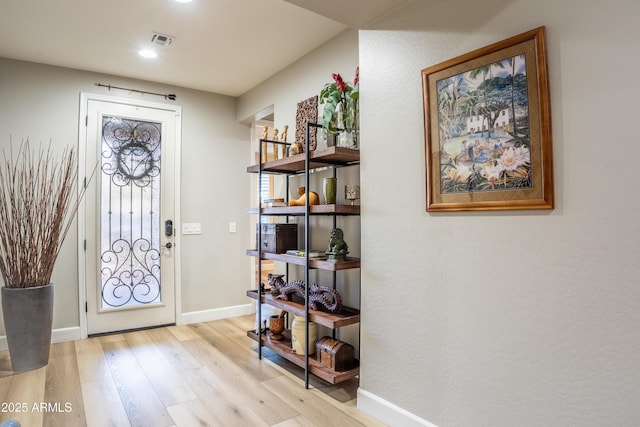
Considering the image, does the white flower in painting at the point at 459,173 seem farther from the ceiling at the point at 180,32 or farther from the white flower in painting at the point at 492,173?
the ceiling at the point at 180,32

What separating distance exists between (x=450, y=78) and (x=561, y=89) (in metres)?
0.51

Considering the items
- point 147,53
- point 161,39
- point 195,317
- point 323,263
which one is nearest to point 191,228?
point 195,317

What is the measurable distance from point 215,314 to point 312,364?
6.81 ft

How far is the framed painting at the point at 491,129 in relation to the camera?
→ 1.49m

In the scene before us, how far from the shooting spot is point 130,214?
3.84 meters

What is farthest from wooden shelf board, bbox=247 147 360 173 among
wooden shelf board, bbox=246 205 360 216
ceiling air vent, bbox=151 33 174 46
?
ceiling air vent, bbox=151 33 174 46

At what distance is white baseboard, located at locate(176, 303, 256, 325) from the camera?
4121 mm

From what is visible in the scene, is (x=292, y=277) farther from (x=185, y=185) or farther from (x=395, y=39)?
(x=395, y=39)

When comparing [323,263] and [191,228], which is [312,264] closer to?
[323,263]

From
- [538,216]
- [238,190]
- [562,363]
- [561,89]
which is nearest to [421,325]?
[562,363]

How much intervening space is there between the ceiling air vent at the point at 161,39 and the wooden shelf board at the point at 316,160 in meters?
1.19

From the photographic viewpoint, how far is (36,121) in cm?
346

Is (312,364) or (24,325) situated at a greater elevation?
(24,325)

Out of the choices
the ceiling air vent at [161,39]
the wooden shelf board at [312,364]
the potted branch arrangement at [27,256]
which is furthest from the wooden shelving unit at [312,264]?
→ the potted branch arrangement at [27,256]
